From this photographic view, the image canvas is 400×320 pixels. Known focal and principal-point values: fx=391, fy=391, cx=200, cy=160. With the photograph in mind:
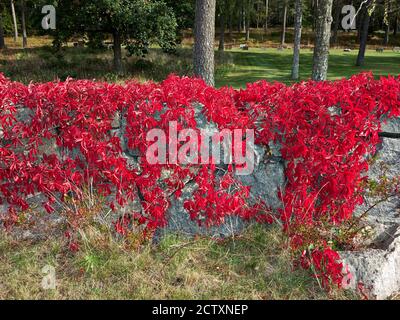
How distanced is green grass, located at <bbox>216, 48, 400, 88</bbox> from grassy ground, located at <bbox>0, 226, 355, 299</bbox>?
13447 mm

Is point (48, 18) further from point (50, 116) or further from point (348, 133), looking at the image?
point (348, 133)

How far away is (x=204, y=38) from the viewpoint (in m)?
9.65

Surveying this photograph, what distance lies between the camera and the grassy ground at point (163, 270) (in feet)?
11.5

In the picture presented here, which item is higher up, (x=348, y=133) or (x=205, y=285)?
(x=348, y=133)

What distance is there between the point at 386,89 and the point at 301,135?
43.9 inches

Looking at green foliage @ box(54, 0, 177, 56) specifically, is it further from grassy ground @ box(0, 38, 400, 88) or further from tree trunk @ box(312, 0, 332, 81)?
tree trunk @ box(312, 0, 332, 81)

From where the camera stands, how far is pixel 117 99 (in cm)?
422

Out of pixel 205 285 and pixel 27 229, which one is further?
pixel 27 229

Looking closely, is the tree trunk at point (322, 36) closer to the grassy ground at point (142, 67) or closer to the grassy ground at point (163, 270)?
the grassy ground at point (142, 67)

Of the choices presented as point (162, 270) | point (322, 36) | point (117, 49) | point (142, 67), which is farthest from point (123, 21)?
point (162, 270)

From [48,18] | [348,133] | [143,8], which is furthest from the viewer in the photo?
[48,18]

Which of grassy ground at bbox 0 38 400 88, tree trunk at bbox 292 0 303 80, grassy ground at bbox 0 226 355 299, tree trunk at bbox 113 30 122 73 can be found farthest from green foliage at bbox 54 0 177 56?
grassy ground at bbox 0 226 355 299

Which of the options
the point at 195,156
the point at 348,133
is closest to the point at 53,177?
the point at 195,156

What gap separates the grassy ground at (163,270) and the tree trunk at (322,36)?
7.61 meters
